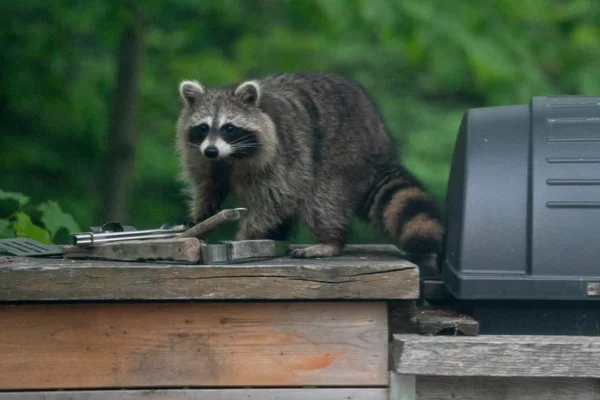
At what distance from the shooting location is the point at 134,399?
106 inches

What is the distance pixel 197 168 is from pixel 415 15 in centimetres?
229

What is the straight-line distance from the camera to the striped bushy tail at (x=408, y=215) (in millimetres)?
3154

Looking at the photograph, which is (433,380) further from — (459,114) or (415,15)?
(459,114)

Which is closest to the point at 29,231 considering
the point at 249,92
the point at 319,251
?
the point at 249,92

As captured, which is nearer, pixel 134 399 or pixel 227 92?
pixel 134 399

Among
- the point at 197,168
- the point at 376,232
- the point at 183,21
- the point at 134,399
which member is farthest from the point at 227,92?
the point at 183,21

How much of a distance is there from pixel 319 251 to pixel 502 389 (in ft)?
2.97

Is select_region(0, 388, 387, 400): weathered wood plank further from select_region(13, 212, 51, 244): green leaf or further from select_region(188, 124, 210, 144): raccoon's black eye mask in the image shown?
select_region(188, 124, 210, 144): raccoon's black eye mask

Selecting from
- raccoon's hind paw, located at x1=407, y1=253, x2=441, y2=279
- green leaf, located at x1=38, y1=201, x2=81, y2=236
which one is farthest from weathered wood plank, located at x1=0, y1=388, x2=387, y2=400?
green leaf, located at x1=38, y1=201, x2=81, y2=236

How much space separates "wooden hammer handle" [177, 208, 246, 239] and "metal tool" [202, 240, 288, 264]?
56 mm

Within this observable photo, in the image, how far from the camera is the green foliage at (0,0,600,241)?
5941 mm

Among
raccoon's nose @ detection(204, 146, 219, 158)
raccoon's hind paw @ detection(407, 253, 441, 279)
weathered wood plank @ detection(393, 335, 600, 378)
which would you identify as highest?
raccoon's nose @ detection(204, 146, 219, 158)

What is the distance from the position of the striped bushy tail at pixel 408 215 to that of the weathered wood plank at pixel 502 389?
1.62 ft

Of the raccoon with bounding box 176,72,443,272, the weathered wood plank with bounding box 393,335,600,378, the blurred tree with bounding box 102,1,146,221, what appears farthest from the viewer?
the blurred tree with bounding box 102,1,146,221
